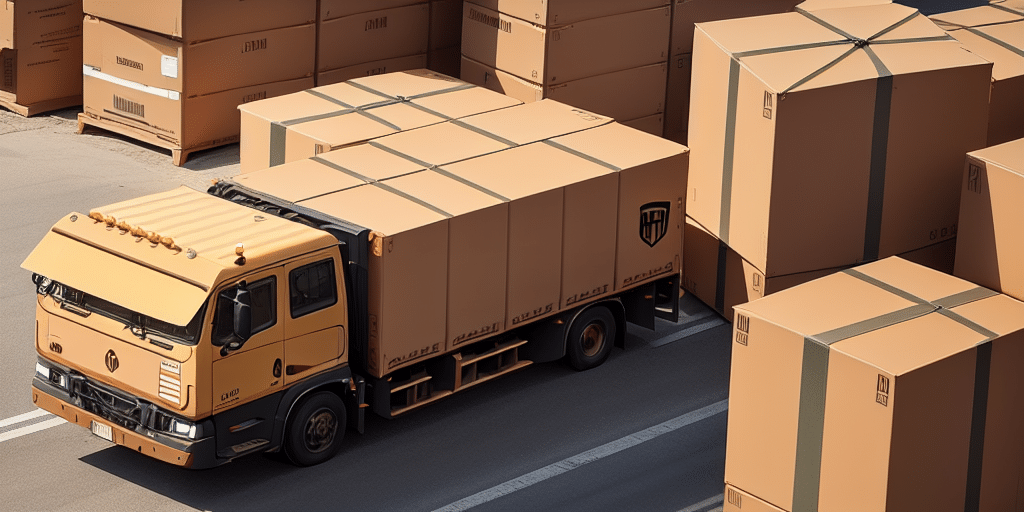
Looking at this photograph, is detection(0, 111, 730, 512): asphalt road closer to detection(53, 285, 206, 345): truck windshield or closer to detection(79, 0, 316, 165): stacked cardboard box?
detection(53, 285, 206, 345): truck windshield

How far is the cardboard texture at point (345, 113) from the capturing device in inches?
576

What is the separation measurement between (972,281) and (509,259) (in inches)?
164

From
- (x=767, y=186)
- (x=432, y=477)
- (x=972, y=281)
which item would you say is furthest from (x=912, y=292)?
(x=432, y=477)

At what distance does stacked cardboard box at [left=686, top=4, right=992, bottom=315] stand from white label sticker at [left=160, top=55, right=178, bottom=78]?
7.40 meters

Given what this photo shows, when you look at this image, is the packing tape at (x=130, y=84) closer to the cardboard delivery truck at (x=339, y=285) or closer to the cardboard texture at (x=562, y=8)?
the cardboard texture at (x=562, y=8)

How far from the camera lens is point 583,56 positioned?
59.9 ft

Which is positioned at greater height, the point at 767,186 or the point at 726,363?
the point at 767,186

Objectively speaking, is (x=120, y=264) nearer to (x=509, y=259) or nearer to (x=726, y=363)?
(x=509, y=259)

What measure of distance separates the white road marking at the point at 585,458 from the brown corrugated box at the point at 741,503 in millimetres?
1469

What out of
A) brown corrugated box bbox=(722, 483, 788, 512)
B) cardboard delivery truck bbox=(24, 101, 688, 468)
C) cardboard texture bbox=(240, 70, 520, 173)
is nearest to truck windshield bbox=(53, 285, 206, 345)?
cardboard delivery truck bbox=(24, 101, 688, 468)

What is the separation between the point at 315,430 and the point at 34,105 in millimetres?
11063

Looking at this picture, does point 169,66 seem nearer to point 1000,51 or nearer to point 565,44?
point 565,44

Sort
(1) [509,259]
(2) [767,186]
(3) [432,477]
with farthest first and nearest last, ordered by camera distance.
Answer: (2) [767,186] < (1) [509,259] < (3) [432,477]

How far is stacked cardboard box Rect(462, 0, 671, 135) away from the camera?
17.9 m
